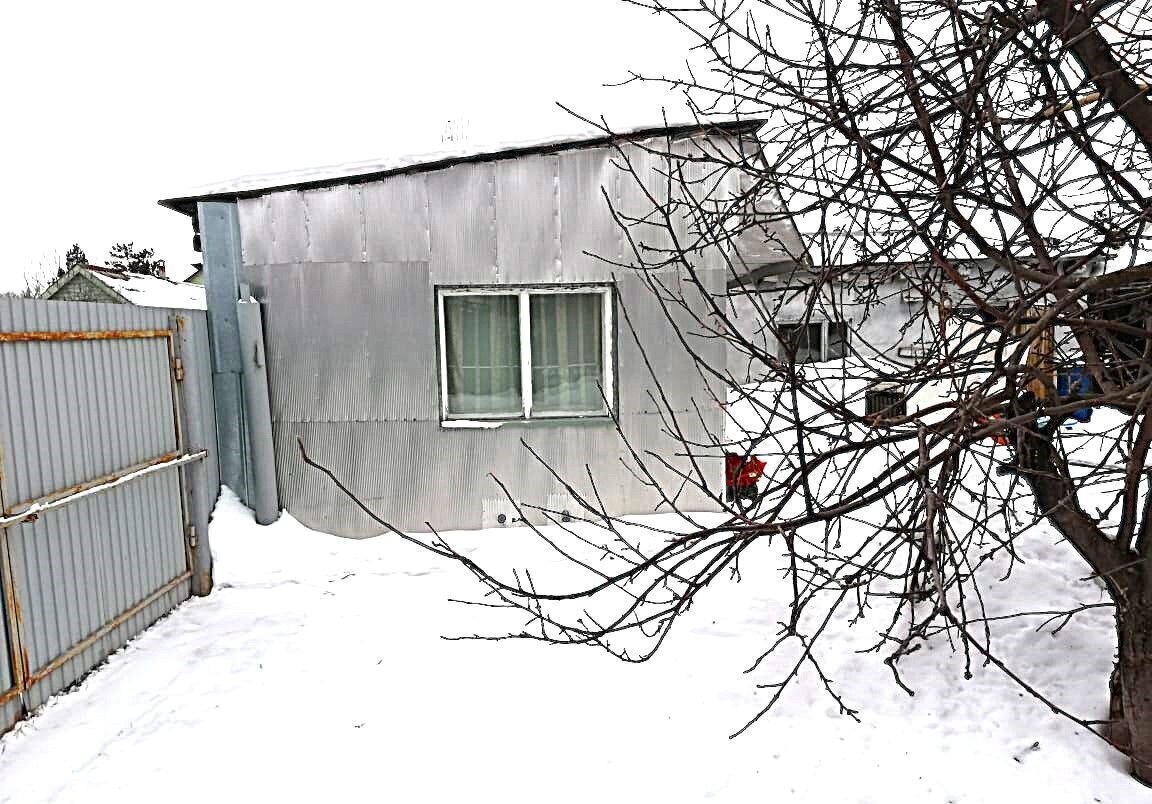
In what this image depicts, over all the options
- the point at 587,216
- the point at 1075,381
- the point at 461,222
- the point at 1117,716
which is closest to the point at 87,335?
the point at 461,222

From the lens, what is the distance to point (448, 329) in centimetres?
578

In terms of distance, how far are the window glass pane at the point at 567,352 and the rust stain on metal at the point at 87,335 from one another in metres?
2.81

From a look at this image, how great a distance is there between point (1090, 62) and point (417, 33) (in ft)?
35.2

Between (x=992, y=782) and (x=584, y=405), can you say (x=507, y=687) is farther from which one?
(x=584, y=405)

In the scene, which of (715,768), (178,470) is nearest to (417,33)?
(178,470)

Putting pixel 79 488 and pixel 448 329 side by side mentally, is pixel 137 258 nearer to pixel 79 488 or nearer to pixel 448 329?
pixel 448 329

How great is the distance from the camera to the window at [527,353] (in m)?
5.78

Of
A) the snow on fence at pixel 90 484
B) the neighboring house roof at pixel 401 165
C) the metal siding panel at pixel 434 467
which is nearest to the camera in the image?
the snow on fence at pixel 90 484

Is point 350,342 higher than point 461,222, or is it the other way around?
point 461,222

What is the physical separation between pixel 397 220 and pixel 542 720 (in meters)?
4.02

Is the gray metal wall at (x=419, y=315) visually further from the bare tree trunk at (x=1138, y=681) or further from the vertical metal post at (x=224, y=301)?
the bare tree trunk at (x=1138, y=681)

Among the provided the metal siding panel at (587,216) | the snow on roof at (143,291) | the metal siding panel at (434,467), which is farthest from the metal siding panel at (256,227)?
the snow on roof at (143,291)

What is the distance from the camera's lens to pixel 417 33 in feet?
36.0

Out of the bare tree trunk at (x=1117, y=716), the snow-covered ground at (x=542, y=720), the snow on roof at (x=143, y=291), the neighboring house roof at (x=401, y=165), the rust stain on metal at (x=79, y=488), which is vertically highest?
the neighboring house roof at (x=401, y=165)
